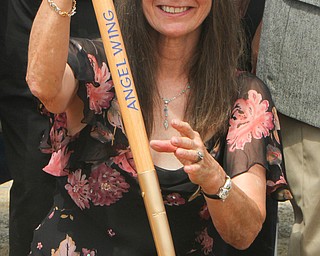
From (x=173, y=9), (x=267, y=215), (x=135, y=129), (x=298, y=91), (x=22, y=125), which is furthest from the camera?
(x=22, y=125)

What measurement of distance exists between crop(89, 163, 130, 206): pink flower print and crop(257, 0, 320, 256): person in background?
2.05ft

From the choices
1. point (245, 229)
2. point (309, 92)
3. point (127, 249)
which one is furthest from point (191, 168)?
point (309, 92)

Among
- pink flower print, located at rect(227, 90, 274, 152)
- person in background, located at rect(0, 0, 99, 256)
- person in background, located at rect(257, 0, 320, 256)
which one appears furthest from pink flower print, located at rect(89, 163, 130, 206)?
person in background, located at rect(0, 0, 99, 256)

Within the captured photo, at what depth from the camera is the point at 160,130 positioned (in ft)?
10.0

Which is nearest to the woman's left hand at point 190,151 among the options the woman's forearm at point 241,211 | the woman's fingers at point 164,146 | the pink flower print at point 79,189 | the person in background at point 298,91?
the woman's fingers at point 164,146

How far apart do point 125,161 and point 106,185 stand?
95 mm

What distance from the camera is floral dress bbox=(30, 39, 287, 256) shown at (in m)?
2.98

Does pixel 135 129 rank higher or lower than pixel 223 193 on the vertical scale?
higher

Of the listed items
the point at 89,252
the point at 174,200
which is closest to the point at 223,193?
the point at 174,200

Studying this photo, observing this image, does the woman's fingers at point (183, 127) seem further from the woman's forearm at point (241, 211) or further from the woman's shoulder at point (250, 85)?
the woman's shoulder at point (250, 85)

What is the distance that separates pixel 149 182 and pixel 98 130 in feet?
1.56

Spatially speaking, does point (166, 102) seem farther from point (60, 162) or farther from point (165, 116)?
point (60, 162)

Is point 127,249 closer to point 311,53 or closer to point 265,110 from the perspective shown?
point 265,110

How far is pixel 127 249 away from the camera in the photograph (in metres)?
3.04
